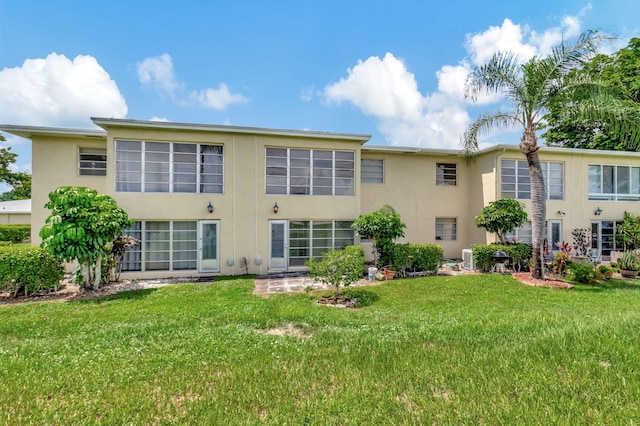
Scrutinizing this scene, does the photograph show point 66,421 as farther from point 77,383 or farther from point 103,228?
point 103,228

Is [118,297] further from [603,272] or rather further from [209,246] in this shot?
[603,272]

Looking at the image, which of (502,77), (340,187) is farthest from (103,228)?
(502,77)

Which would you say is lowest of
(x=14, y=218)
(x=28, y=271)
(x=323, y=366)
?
(x=323, y=366)

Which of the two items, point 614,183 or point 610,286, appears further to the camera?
point 614,183

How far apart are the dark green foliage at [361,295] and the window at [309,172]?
17.6 ft

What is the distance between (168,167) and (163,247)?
139 inches

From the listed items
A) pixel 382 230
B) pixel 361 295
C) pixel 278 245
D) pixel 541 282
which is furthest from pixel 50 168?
pixel 541 282

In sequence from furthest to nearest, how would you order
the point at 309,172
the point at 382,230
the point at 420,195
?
the point at 420,195
the point at 309,172
the point at 382,230

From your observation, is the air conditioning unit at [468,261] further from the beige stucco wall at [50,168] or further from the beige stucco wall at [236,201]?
the beige stucco wall at [50,168]

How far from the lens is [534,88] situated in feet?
35.4

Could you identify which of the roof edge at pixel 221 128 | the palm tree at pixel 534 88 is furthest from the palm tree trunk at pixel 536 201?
the roof edge at pixel 221 128

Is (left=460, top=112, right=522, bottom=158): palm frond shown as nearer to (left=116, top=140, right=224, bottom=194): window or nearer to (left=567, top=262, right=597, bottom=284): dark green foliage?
(left=567, top=262, right=597, bottom=284): dark green foliage

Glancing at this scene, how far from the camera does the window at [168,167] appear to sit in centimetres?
1201

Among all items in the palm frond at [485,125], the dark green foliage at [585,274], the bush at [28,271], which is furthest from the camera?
the palm frond at [485,125]
